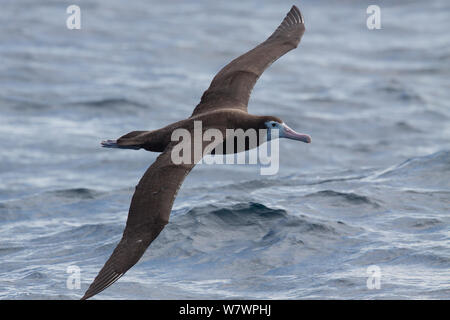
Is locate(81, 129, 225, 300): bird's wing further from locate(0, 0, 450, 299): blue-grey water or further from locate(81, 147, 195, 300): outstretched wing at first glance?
locate(0, 0, 450, 299): blue-grey water

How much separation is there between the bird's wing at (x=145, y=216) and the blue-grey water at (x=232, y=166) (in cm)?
155

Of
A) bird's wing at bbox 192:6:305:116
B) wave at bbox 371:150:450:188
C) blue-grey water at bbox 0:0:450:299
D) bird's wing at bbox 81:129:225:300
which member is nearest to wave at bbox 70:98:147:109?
blue-grey water at bbox 0:0:450:299

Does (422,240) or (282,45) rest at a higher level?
(282,45)

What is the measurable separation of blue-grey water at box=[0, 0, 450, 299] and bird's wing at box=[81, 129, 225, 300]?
61.1 inches

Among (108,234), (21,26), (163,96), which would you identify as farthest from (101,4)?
(108,234)

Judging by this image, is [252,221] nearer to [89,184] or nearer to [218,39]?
[89,184]

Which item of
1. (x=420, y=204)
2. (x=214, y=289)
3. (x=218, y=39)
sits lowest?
(x=214, y=289)

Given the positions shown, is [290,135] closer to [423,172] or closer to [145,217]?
[145,217]

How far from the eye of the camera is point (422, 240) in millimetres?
11977

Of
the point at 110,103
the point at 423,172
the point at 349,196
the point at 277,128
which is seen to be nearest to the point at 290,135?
the point at 277,128

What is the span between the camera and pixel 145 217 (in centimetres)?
930

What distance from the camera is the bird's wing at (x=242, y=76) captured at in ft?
38.2

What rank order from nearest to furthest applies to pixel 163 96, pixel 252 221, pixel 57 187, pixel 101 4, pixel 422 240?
pixel 422 240, pixel 252 221, pixel 57 187, pixel 163 96, pixel 101 4

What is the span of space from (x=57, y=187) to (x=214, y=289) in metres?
5.91
